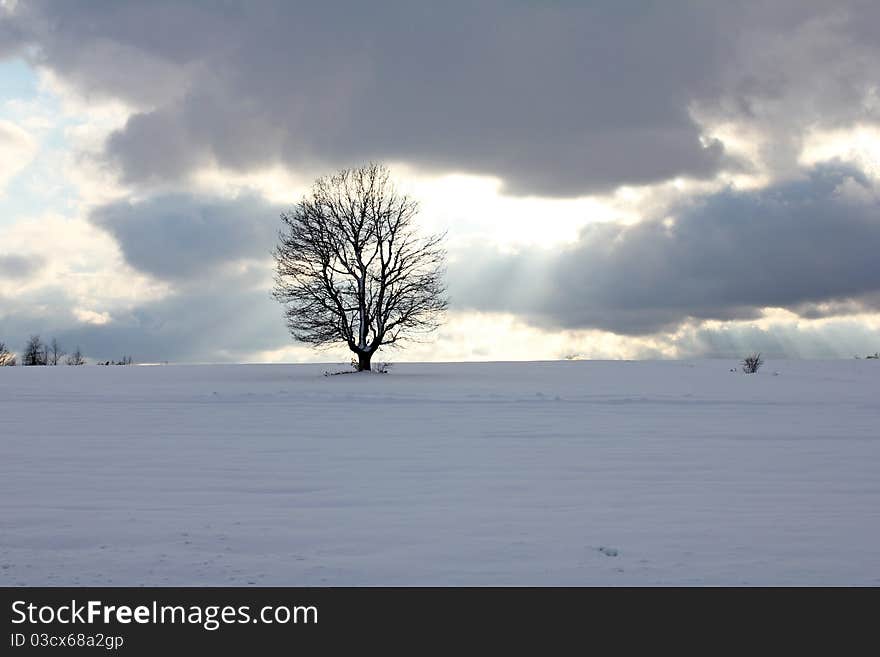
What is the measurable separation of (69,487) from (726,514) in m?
7.94

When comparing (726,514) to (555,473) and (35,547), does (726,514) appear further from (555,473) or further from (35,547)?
(35,547)

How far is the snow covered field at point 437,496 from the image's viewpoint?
656cm

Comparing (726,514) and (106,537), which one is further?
(726,514)

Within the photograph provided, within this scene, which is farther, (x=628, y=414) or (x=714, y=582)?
(x=628, y=414)

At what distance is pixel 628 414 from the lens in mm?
18828

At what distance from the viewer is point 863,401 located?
23.2 m

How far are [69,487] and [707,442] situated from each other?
10574 mm

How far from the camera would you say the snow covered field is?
6.56m

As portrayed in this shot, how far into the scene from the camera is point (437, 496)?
9.34 metres
